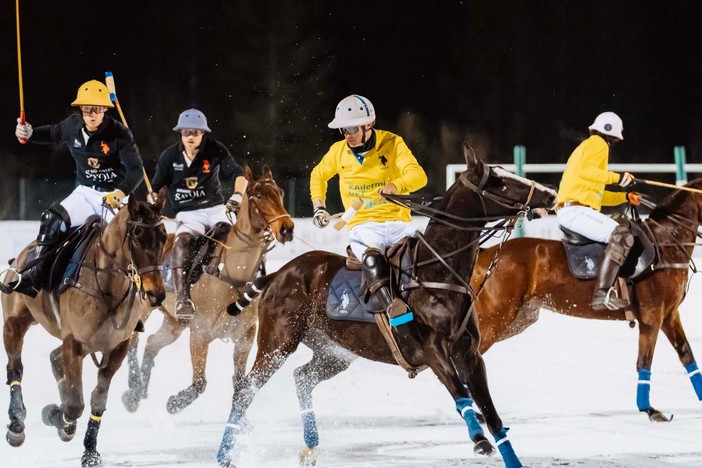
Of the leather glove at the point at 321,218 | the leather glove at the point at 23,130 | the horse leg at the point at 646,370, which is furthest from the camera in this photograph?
the horse leg at the point at 646,370

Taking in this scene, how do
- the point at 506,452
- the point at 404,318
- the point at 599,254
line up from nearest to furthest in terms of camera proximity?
1. the point at 506,452
2. the point at 404,318
3. the point at 599,254

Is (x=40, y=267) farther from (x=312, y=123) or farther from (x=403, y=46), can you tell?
(x=403, y=46)

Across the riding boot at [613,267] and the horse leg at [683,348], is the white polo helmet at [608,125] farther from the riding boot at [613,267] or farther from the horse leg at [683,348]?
the horse leg at [683,348]

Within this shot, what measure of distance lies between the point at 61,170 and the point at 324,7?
702 cm

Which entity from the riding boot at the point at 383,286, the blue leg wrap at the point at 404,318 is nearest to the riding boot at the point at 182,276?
the riding boot at the point at 383,286

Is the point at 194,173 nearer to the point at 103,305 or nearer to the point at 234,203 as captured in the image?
the point at 234,203

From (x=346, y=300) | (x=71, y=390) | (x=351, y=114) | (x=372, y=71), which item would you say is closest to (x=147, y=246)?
(x=71, y=390)

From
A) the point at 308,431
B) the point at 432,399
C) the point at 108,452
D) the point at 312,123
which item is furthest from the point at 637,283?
the point at 312,123

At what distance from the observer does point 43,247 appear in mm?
7680

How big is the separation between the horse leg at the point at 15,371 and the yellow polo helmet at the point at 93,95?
157 cm

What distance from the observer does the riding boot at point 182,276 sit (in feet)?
29.1

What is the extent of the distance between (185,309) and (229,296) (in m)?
0.35

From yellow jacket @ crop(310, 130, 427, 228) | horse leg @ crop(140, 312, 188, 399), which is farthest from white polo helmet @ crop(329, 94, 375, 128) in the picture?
horse leg @ crop(140, 312, 188, 399)

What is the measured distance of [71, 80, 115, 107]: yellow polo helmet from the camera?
7.72m
